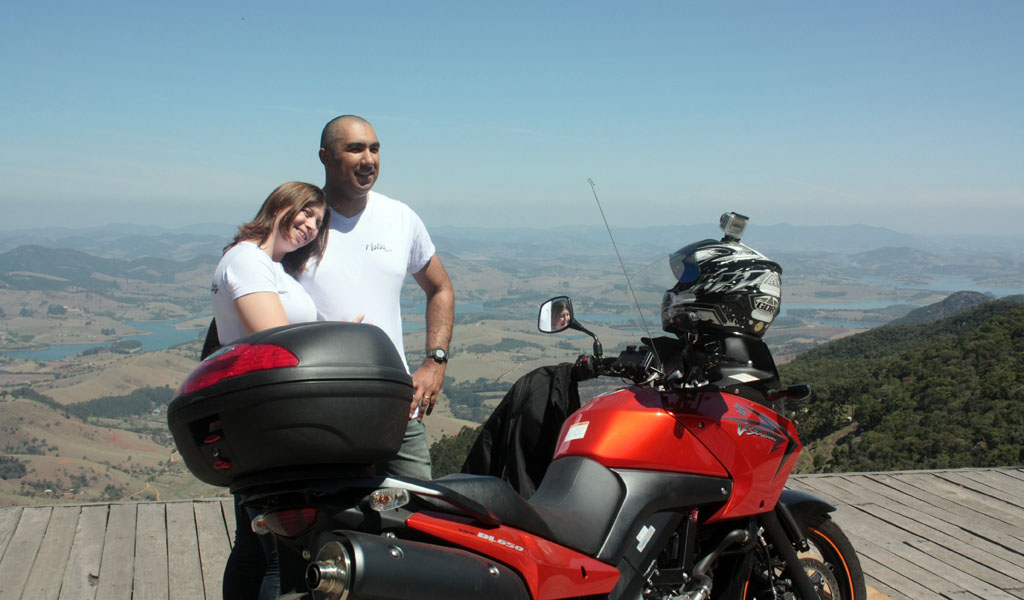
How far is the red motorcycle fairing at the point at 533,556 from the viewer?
1581 mm

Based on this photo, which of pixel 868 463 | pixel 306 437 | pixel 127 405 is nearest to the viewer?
pixel 306 437

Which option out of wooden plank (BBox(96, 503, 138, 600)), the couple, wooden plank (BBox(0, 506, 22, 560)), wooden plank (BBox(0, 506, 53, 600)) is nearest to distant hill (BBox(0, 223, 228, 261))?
wooden plank (BBox(0, 506, 22, 560))

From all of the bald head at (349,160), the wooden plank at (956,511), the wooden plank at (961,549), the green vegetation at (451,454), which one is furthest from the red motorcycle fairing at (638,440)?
the green vegetation at (451,454)

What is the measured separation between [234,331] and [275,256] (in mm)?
331

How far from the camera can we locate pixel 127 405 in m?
44.0

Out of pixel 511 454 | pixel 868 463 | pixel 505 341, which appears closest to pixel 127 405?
pixel 505 341

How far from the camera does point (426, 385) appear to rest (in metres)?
2.67

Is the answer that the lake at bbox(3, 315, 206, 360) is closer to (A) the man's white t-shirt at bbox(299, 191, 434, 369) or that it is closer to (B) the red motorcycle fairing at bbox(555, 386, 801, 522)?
(A) the man's white t-shirt at bbox(299, 191, 434, 369)

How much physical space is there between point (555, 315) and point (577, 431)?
374mm

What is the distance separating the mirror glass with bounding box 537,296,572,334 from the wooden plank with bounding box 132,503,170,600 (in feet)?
7.05

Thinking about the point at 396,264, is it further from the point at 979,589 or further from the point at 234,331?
the point at 979,589

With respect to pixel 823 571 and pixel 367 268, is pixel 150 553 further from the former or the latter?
pixel 823 571

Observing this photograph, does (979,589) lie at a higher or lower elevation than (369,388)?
lower

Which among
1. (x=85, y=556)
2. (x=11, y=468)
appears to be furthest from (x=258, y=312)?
(x=11, y=468)
